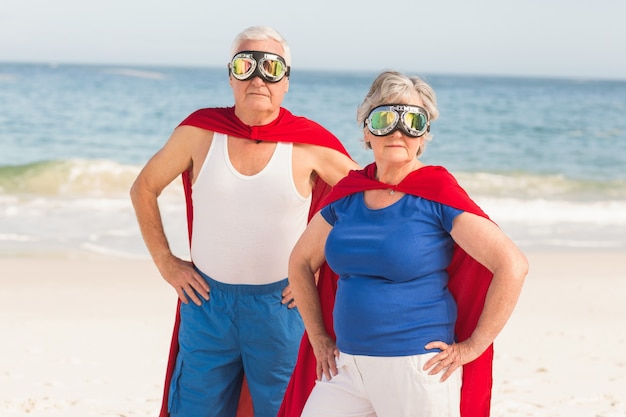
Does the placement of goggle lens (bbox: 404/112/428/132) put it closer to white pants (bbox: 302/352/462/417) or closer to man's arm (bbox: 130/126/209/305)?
white pants (bbox: 302/352/462/417)

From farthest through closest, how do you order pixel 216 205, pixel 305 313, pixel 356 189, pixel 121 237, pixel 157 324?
pixel 121 237, pixel 157 324, pixel 216 205, pixel 305 313, pixel 356 189

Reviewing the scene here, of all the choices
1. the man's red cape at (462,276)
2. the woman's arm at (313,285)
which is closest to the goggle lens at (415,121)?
the man's red cape at (462,276)

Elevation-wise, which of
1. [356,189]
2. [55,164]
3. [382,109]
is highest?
[382,109]

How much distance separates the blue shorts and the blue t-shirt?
2.36ft

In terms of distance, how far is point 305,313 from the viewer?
2996 millimetres

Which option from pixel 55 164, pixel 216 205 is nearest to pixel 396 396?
pixel 216 205

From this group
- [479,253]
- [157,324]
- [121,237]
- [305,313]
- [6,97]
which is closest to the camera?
[479,253]

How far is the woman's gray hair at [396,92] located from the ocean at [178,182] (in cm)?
389

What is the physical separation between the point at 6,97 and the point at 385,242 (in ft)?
99.0

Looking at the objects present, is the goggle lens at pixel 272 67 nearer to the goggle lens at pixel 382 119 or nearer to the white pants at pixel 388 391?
the goggle lens at pixel 382 119

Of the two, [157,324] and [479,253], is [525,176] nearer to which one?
[157,324]

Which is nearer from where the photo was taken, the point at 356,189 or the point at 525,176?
the point at 356,189

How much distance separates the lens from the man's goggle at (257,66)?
3330 mm

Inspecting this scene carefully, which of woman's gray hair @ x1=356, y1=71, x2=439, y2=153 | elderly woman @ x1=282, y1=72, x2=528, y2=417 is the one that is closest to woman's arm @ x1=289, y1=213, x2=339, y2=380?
elderly woman @ x1=282, y1=72, x2=528, y2=417
